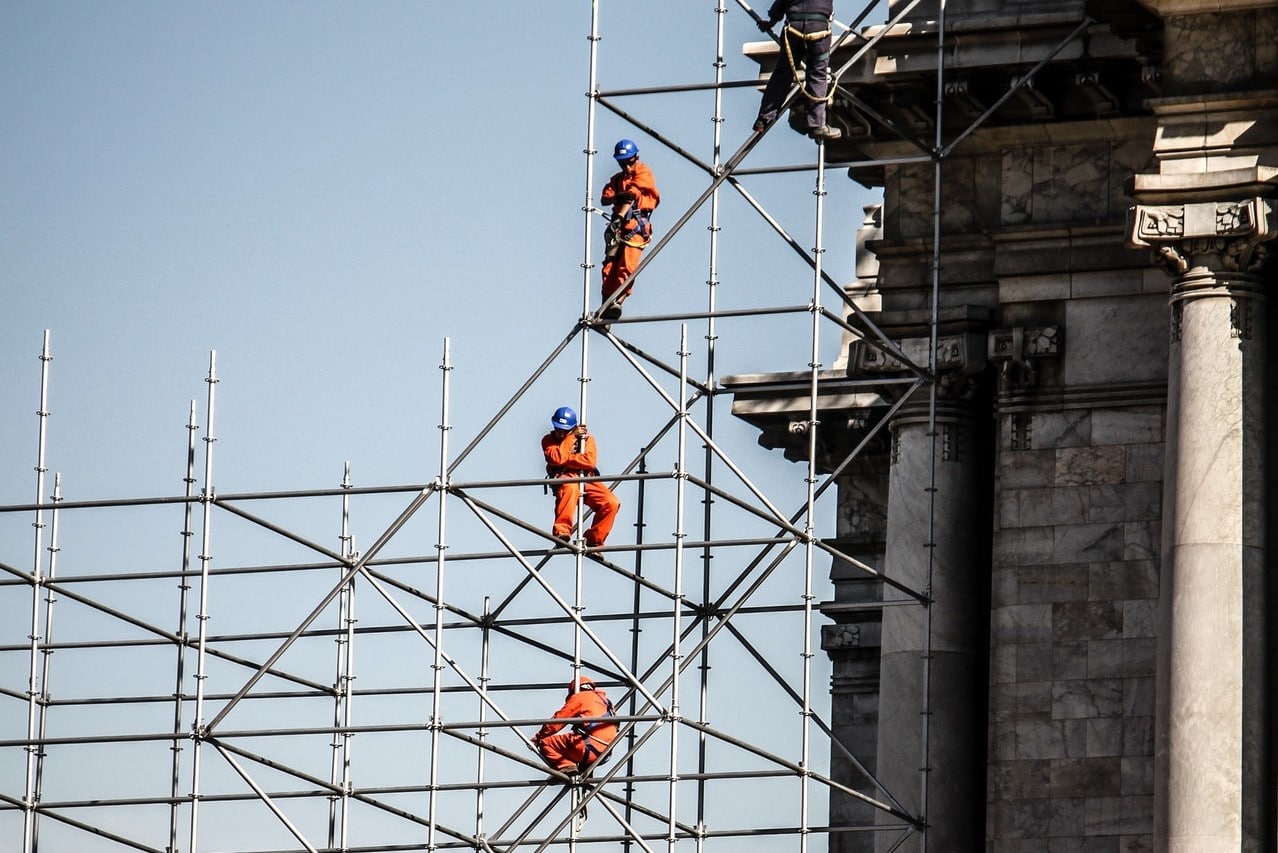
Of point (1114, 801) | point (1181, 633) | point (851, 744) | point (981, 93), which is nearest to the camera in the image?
point (1181, 633)

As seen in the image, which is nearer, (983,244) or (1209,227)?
(1209,227)

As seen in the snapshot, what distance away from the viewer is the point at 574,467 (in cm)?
4584

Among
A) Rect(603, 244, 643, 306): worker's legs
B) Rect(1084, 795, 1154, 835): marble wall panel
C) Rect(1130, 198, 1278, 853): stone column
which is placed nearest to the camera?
Rect(1130, 198, 1278, 853): stone column

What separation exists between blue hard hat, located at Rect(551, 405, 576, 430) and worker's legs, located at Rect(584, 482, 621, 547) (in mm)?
793

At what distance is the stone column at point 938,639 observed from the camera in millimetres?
43594

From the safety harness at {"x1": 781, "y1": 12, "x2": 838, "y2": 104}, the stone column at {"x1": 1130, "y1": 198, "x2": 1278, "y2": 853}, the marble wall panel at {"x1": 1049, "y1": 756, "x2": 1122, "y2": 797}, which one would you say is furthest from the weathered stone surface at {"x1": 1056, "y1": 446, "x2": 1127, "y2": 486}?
the safety harness at {"x1": 781, "y1": 12, "x2": 838, "y2": 104}

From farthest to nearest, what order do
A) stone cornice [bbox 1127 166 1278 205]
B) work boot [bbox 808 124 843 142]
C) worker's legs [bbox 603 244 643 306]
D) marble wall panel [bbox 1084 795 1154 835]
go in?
worker's legs [bbox 603 244 643 306] → work boot [bbox 808 124 843 142] → marble wall panel [bbox 1084 795 1154 835] → stone cornice [bbox 1127 166 1278 205]

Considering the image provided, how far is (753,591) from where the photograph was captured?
44.5 m

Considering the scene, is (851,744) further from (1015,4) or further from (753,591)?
(1015,4)

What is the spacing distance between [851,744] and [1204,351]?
597 inches

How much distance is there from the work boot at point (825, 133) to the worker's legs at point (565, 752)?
806cm

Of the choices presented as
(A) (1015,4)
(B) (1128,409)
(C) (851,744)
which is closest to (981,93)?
(A) (1015,4)

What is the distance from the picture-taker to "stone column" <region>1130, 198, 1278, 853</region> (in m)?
38.5

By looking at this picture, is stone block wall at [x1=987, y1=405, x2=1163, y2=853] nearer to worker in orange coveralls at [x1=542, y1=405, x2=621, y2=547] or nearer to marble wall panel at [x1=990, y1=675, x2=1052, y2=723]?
marble wall panel at [x1=990, y1=675, x2=1052, y2=723]
